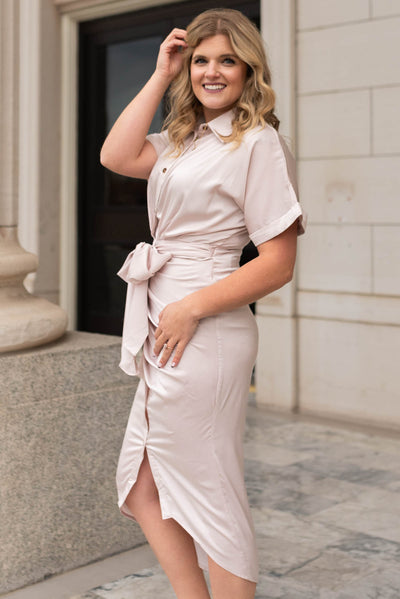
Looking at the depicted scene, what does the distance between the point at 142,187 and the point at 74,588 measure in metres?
5.00

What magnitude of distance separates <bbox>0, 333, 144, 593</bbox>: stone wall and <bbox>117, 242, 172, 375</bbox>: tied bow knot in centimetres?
83

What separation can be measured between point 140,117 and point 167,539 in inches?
46.2

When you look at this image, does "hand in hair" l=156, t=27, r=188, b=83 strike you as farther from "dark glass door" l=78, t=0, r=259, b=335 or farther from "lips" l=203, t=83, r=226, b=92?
"dark glass door" l=78, t=0, r=259, b=335

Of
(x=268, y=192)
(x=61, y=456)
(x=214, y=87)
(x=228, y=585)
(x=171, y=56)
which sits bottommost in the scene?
(x=228, y=585)

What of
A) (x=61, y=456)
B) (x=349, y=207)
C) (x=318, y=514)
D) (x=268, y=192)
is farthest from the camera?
(x=349, y=207)

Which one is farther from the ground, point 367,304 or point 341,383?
point 367,304

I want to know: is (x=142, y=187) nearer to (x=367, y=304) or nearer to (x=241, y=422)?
(x=367, y=304)

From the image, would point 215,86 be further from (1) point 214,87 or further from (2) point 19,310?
→ (2) point 19,310

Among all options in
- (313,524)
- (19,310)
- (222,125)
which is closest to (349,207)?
(313,524)

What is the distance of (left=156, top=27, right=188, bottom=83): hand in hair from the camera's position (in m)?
2.26

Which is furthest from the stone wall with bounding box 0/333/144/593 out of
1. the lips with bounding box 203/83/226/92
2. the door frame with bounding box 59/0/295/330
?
the door frame with bounding box 59/0/295/330

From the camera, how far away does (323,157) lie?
19.2 ft

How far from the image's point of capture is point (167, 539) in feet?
7.38

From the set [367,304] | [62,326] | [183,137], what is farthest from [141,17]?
[183,137]
